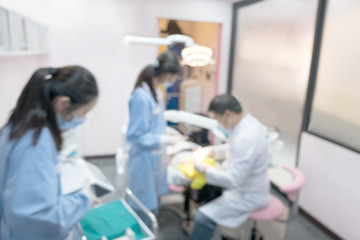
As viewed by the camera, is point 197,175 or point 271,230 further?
point 271,230

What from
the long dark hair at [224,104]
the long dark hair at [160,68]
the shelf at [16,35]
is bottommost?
the long dark hair at [224,104]

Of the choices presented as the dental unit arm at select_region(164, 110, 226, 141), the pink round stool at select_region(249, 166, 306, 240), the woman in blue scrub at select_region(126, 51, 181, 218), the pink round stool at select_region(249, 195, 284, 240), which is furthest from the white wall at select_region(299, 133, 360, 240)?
the woman in blue scrub at select_region(126, 51, 181, 218)

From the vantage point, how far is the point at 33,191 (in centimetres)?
75

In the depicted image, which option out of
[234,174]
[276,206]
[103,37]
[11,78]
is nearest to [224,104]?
[234,174]

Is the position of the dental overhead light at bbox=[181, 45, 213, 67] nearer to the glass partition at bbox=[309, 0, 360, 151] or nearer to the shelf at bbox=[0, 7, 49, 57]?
the shelf at bbox=[0, 7, 49, 57]

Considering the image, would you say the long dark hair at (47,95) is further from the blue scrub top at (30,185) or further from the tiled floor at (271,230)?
the tiled floor at (271,230)

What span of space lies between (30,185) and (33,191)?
0.02 meters

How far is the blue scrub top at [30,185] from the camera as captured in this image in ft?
2.43

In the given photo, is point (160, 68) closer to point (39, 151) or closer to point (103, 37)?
point (39, 151)

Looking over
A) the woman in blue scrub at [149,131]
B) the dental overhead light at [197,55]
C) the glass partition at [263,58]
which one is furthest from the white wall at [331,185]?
the dental overhead light at [197,55]

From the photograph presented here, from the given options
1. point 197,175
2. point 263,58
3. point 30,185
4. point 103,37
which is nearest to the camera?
point 30,185

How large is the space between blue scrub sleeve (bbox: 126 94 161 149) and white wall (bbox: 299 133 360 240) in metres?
1.31

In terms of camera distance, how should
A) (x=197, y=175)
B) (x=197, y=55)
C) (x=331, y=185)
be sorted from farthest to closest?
(x=331, y=185) → (x=197, y=175) → (x=197, y=55)

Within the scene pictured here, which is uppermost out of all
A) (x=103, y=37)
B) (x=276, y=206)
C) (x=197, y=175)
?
(x=103, y=37)
